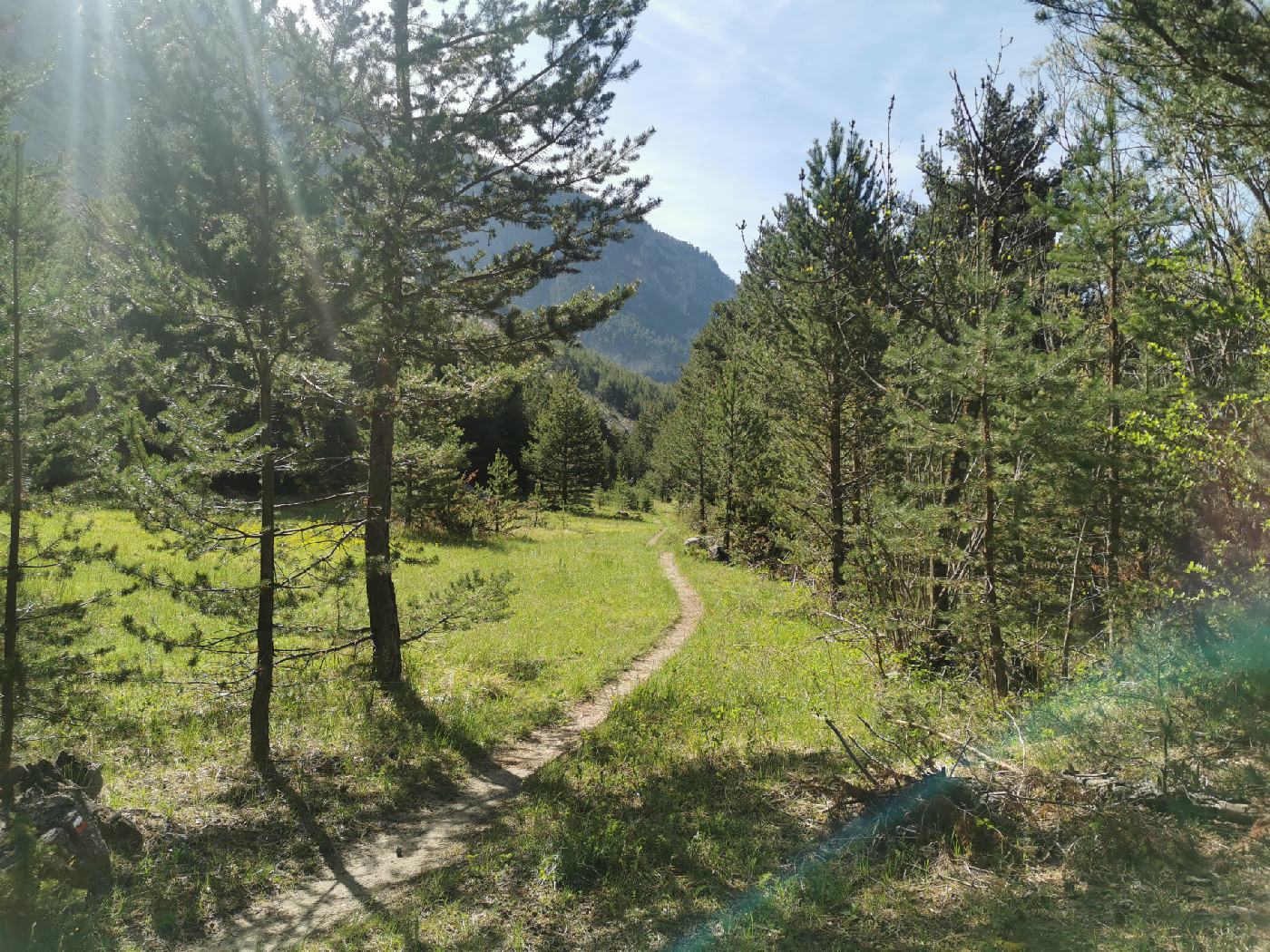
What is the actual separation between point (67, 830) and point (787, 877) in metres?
5.07

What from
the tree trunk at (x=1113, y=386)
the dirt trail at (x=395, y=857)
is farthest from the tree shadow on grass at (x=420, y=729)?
the tree trunk at (x=1113, y=386)

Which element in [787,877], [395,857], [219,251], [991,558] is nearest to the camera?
[787,877]

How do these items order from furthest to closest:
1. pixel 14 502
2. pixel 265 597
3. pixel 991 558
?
pixel 991 558 < pixel 265 597 < pixel 14 502

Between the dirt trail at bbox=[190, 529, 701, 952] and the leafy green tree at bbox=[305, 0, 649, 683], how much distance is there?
252 cm

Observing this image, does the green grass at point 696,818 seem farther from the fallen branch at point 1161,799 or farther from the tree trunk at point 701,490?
the tree trunk at point 701,490

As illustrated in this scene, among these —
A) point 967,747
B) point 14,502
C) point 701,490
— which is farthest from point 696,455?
point 14,502

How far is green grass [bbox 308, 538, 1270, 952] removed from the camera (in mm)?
3584

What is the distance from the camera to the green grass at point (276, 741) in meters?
4.62

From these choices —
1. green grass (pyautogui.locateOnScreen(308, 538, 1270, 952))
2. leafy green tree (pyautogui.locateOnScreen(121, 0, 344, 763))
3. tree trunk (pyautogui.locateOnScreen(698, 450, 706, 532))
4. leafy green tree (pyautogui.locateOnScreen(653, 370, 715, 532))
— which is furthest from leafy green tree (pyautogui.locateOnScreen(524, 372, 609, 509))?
green grass (pyautogui.locateOnScreen(308, 538, 1270, 952))

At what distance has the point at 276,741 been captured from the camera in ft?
22.9

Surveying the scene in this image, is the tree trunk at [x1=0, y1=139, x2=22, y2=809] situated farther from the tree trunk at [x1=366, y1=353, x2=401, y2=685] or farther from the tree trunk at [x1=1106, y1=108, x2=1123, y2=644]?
the tree trunk at [x1=1106, y1=108, x2=1123, y2=644]

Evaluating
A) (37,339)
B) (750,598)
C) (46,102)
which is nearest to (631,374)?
(46,102)

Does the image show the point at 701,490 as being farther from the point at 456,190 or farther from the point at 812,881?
the point at 812,881

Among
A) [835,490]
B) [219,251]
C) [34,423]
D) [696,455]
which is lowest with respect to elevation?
[835,490]
